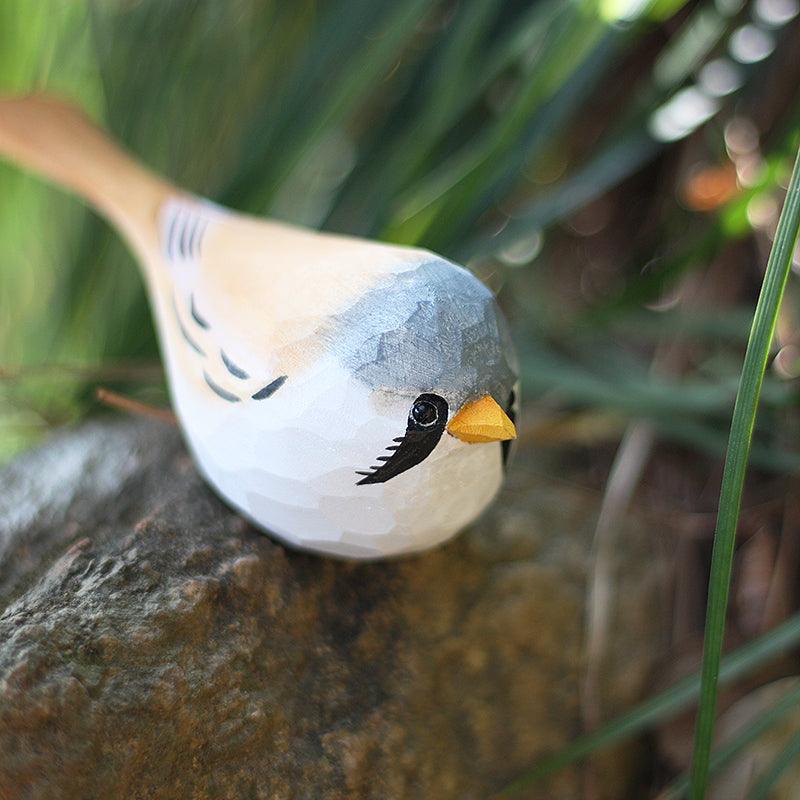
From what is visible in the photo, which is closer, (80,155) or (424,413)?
(424,413)

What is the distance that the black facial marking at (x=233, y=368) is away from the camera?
34 centimetres

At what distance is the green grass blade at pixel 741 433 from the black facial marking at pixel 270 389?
0.16 m

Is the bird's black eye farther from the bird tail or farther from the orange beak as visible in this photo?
the bird tail

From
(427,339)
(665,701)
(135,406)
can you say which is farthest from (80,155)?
(665,701)

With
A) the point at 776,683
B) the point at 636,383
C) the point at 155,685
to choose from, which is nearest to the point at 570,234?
the point at 636,383

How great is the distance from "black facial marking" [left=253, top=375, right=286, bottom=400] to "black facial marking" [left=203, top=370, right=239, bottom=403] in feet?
0.04

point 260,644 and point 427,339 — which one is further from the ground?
point 427,339

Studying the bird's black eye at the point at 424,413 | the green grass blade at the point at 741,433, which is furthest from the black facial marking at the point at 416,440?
the green grass blade at the point at 741,433

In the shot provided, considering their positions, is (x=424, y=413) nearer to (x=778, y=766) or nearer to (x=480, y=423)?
(x=480, y=423)

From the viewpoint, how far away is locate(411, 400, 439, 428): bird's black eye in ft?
1.02

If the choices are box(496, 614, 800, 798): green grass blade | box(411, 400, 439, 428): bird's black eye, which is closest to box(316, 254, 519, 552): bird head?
box(411, 400, 439, 428): bird's black eye

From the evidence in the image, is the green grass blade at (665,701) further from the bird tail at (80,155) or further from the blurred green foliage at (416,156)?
the bird tail at (80,155)

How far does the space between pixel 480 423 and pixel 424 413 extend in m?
0.02

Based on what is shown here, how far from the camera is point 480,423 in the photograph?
31 centimetres
